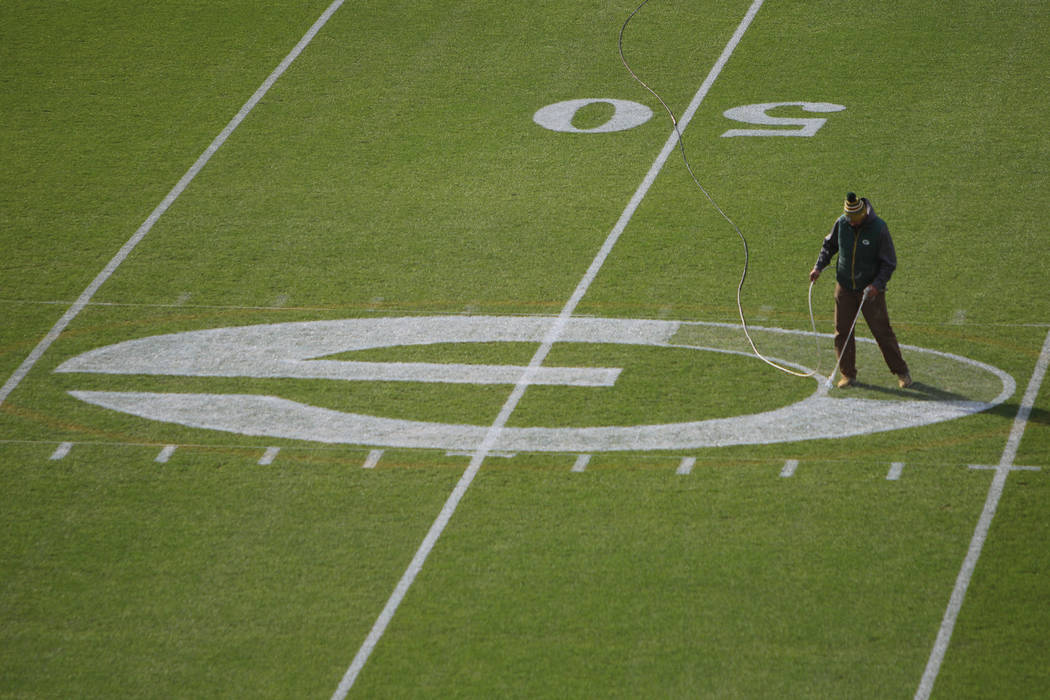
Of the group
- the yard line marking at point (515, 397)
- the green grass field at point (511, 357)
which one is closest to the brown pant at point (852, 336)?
the green grass field at point (511, 357)

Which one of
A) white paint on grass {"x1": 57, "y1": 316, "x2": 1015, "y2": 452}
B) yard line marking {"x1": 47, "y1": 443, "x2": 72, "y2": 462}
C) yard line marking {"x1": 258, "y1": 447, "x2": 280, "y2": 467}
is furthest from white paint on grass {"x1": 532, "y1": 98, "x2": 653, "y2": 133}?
yard line marking {"x1": 47, "y1": 443, "x2": 72, "y2": 462}

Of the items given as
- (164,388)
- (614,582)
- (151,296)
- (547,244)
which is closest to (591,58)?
(547,244)

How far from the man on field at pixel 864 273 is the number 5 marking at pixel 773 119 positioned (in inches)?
207

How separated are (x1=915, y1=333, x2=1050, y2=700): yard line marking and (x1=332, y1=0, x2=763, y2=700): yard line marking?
3.15 m

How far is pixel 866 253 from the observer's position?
11.1 m

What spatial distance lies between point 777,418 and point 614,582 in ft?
8.12

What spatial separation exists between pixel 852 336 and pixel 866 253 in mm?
700

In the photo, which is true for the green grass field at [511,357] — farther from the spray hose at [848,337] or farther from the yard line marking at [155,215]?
the spray hose at [848,337]

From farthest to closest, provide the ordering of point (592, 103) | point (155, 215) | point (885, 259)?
point (592, 103)
point (155, 215)
point (885, 259)

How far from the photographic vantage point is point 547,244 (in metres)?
14.4

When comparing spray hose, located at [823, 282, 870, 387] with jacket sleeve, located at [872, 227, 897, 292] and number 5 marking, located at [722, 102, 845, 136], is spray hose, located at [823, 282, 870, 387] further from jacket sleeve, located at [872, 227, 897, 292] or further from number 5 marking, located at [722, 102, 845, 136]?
number 5 marking, located at [722, 102, 845, 136]

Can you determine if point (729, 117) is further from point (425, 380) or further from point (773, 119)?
point (425, 380)

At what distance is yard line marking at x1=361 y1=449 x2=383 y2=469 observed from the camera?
1073 centimetres

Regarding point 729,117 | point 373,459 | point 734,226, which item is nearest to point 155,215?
point 373,459
